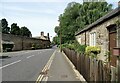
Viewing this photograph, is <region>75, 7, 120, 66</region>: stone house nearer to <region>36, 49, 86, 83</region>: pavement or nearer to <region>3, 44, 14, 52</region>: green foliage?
<region>36, 49, 86, 83</region>: pavement

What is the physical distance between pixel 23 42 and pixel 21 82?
77944mm

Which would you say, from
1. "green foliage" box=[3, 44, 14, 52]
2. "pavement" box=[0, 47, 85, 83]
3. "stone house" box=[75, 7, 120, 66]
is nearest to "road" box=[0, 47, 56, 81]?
"pavement" box=[0, 47, 85, 83]

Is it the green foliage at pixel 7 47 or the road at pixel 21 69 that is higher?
the green foliage at pixel 7 47

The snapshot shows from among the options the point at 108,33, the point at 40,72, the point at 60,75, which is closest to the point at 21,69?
the point at 40,72

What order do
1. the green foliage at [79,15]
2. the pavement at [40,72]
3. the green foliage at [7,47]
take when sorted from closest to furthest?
the pavement at [40,72] → the green foliage at [79,15] → the green foliage at [7,47]

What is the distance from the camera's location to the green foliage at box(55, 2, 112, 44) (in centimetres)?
5262

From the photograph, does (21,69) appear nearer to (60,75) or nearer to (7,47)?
(60,75)

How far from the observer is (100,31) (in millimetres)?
20125

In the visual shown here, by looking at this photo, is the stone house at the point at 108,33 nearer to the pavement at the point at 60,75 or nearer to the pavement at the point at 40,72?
the pavement at the point at 60,75

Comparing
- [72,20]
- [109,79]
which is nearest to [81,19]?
[72,20]

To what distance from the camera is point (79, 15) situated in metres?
61.0

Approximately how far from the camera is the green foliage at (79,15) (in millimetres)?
52625

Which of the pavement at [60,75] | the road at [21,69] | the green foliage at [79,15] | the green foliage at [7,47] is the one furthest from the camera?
the green foliage at [7,47]

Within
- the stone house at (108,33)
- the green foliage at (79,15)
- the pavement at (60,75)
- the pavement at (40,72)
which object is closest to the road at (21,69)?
the pavement at (40,72)
